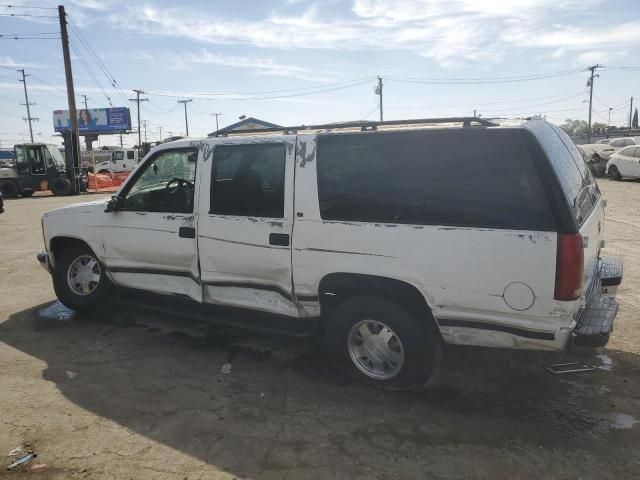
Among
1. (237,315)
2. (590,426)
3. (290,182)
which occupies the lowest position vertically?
(590,426)

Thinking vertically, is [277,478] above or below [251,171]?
below

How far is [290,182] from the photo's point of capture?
→ 3.71 m

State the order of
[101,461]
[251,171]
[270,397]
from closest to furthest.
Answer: [101,461]
[270,397]
[251,171]

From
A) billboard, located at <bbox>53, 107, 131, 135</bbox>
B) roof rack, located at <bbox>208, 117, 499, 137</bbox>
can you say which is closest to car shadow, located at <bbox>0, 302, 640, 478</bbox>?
roof rack, located at <bbox>208, 117, 499, 137</bbox>

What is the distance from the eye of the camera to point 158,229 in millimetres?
4438

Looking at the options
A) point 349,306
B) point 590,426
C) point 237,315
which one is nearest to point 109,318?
point 237,315

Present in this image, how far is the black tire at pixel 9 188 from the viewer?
21.6 meters

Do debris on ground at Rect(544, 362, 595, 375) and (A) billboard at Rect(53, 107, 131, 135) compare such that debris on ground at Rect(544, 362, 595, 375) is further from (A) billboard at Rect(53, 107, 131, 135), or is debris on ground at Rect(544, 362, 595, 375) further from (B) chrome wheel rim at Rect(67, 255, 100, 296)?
(A) billboard at Rect(53, 107, 131, 135)

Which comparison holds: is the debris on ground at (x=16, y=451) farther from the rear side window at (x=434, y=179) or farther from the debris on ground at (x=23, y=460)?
the rear side window at (x=434, y=179)

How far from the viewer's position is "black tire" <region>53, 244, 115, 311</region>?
16.9ft

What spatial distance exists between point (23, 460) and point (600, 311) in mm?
3760

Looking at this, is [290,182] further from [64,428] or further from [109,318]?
[109,318]

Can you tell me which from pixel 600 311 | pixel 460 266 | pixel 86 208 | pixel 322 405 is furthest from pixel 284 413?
pixel 86 208

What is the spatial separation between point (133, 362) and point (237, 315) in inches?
38.2
